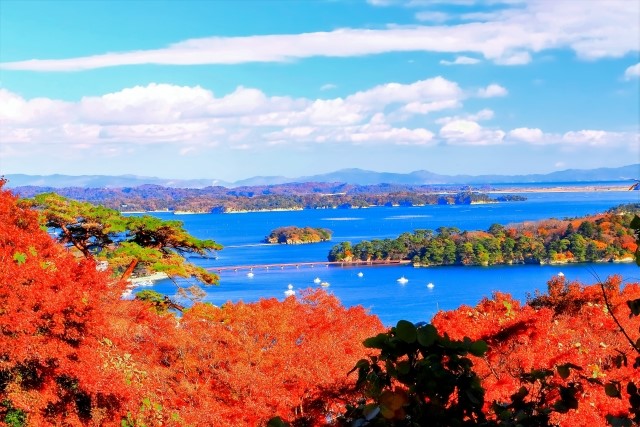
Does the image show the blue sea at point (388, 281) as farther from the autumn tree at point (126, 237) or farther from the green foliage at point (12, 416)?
the green foliage at point (12, 416)

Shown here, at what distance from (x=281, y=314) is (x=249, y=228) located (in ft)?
400

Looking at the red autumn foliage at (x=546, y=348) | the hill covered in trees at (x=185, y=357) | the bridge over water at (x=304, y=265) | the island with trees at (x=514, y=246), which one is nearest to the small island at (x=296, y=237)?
the island with trees at (x=514, y=246)

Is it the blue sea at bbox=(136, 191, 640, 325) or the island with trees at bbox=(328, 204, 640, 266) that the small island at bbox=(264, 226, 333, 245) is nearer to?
the blue sea at bbox=(136, 191, 640, 325)

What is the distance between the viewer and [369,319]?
16.8m

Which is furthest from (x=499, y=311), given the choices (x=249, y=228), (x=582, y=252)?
(x=249, y=228)

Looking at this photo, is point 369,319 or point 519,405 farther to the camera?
point 369,319

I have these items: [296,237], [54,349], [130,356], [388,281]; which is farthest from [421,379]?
[296,237]

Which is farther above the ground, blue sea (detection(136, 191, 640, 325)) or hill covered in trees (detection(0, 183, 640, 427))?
hill covered in trees (detection(0, 183, 640, 427))

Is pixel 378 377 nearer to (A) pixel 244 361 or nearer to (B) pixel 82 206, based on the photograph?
(A) pixel 244 361

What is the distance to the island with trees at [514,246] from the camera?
71250 millimetres

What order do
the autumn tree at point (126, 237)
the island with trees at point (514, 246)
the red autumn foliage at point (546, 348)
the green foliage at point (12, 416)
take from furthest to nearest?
the island with trees at point (514, 246) → the autumn tree at point (126, 237) → the green foliage at point (12, 416) → the red autumn foliage at point (546, 348)

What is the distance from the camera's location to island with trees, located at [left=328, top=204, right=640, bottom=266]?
7125 cm

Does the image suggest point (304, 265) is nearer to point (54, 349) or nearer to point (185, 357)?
point (185, 357)

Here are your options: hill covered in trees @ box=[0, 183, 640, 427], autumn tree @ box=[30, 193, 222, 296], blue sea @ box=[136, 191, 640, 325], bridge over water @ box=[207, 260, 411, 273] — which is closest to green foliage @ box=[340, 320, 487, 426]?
hill covered in trees @ box=[0, 183, 640, 427]
